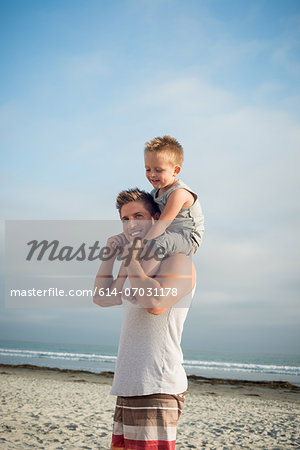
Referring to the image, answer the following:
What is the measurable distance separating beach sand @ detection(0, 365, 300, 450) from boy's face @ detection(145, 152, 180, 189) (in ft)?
17.8

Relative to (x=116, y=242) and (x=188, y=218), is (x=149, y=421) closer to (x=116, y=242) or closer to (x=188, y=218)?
(x=116, y=242)

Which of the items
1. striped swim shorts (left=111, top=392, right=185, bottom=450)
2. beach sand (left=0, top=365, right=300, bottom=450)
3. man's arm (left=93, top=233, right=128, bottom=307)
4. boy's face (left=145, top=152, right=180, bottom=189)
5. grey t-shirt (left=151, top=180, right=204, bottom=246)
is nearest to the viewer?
striped swim shorts (left=111, top=392, right=185, bottom=450)

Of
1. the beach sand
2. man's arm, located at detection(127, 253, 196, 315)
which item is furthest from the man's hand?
the beach sand

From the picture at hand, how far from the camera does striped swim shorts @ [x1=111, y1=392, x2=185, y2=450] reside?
1.51 m

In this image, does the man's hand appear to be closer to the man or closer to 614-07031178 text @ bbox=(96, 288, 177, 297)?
the man

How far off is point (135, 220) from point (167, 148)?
76 centimetres

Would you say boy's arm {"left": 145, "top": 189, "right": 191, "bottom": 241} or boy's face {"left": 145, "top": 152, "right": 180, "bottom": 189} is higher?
boy's face {"left": 145, "top": 152, "right": 180, "bottom": 189}

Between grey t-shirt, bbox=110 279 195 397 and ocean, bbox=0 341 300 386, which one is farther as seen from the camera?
ocean, bbox=0 341 300 386

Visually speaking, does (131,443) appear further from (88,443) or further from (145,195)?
(88,443)

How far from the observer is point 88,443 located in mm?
6562

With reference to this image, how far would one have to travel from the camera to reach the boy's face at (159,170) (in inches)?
95.8

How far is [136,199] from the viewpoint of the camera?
6.23ft

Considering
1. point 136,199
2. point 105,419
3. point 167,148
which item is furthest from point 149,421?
point 105,419

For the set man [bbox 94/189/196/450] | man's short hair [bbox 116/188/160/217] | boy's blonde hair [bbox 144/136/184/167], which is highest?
boy's blonde hair [bbox 144/136/184/167]
